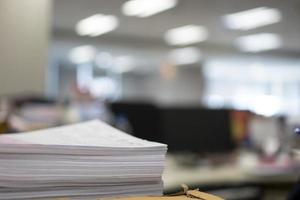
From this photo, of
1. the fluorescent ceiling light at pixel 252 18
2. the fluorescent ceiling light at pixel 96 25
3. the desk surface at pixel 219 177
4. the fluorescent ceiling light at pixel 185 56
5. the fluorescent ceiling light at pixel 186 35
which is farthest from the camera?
the fluorescent ceiling light at pixel 185 56

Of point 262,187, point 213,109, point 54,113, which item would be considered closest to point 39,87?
point 54,113

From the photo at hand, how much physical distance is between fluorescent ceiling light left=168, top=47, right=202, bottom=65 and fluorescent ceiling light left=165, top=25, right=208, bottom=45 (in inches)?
31.6

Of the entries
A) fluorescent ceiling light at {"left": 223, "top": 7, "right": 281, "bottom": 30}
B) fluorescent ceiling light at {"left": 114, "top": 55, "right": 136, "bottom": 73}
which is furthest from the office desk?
fluorescent ceiling light at {"left": 114, "top": 55, "right": 136, "bottom": 73}

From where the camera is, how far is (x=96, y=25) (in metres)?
9.11

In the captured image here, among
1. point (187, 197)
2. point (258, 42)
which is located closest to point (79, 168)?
point (187, 197)

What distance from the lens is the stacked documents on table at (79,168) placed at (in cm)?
46

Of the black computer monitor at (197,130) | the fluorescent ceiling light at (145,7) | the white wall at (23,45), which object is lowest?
the black computer monitor at (197,130)

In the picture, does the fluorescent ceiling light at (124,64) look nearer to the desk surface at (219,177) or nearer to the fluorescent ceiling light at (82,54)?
the fluorescent ceiling light at (82,54)

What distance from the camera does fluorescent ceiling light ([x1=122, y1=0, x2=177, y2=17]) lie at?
7344mm

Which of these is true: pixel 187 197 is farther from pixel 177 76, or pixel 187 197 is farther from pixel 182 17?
pixel 177 76

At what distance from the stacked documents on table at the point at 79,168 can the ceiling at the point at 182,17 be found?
6.78 m

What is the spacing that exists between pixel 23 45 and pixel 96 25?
268 inches

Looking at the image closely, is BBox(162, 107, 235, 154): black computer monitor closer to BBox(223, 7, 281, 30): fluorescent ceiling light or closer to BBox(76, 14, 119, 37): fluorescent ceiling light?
BBox(223, 7, 281, 30): fluorescent ceiling light

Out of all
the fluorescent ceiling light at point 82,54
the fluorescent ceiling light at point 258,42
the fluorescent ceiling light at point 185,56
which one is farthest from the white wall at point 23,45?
the fluorescent ceiling light at point 185,56
